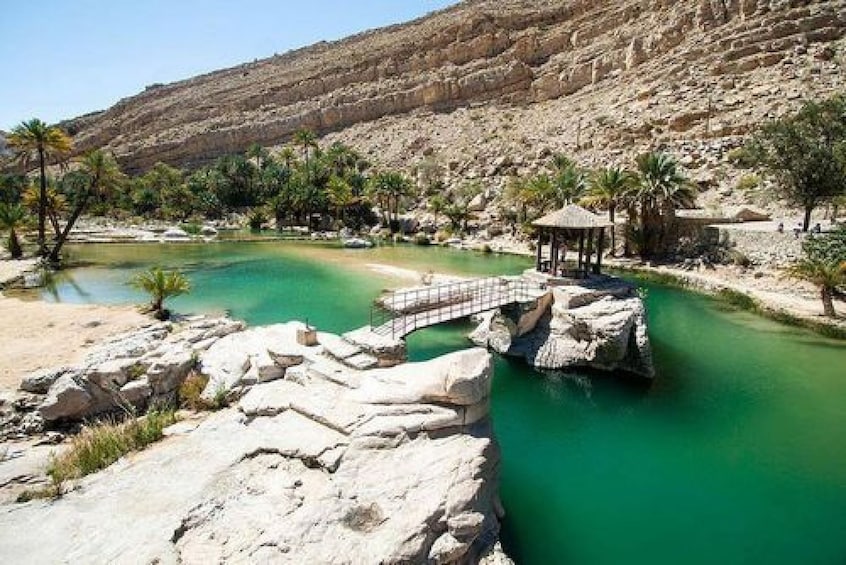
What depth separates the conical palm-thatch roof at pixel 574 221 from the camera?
20406mm

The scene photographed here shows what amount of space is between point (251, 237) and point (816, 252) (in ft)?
162

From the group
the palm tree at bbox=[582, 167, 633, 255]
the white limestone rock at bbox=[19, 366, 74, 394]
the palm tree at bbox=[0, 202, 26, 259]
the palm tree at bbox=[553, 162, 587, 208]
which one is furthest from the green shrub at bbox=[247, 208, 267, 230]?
the white limestone rock at bbox=[19, 366, 74, 394]

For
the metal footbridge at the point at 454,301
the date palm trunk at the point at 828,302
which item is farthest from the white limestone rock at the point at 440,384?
the date palm trunk at the point at 828,302

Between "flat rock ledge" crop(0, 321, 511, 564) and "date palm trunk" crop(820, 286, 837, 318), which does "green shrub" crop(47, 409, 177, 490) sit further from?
"date palm trunk" crop(820, 286, 837, 318)

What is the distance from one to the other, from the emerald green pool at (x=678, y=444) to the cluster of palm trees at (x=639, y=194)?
9249 mm

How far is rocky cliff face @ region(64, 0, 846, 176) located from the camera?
54219 millimetres

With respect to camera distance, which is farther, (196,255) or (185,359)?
(196,255)

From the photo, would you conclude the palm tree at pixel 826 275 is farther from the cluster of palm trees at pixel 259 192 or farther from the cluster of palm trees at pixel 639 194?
the cluster of palm trees at pixel 259 192

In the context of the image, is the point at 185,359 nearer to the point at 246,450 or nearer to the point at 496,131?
the point at 246,450

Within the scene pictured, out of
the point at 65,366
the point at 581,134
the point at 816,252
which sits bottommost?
the point at 65,366

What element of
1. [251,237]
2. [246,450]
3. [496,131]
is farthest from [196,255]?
[496,131]

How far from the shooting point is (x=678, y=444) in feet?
45.1

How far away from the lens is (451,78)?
89.6m

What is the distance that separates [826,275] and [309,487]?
2312 cm
